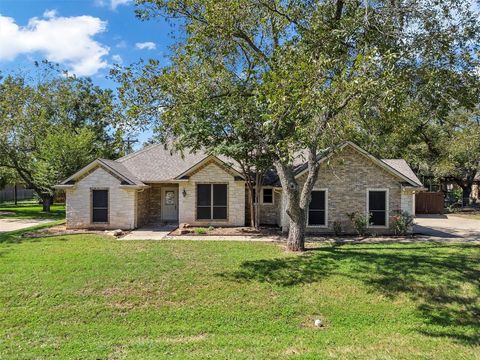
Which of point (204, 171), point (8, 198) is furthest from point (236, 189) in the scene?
point (8, 198)

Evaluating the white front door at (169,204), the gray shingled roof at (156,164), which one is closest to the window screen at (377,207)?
the gray shingled roof at (156,164)

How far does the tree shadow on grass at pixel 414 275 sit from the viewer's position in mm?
7895

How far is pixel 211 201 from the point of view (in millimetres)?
19203

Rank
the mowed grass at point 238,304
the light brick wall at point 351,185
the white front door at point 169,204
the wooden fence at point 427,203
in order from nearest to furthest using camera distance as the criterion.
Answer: the mowed grass at point 238,304 < the light brick wall at point 351,185 < the white front door at point 169,204 < the wooden fence at point 427,203

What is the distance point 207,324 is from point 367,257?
6512 millimetres

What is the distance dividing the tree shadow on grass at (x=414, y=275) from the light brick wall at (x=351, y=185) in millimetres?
3934

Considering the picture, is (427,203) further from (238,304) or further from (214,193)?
(238,304)

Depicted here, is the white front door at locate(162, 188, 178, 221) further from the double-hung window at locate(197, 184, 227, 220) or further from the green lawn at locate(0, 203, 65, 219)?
the green lawn at locate(0, 203, 65, 219)

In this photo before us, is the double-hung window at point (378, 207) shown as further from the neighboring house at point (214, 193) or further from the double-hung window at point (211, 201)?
the double-hung window at point (211, 201)

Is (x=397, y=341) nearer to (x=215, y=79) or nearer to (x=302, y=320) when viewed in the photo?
(x=302, y=320)

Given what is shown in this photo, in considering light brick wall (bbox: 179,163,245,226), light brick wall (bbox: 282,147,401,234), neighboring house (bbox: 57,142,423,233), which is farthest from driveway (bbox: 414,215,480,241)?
light brick wall (bbox: 179,163,245,226)

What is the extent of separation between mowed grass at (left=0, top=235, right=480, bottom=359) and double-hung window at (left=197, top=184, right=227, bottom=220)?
6586 millimetres

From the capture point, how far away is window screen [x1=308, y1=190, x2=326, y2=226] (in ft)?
56.2

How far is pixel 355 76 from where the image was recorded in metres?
8.39
